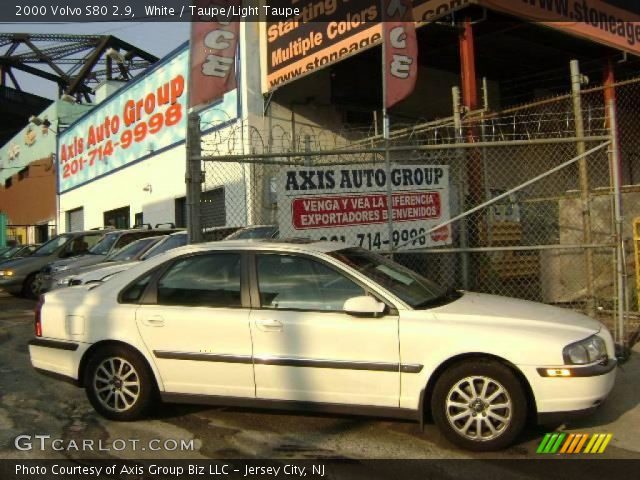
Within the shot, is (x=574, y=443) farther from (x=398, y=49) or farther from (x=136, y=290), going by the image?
(x=398, y=49)

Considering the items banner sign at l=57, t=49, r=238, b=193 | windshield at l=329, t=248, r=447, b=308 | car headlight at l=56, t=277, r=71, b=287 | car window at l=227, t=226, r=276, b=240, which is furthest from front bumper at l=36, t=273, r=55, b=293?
windshield at l=329, t=248, r=447, b=308

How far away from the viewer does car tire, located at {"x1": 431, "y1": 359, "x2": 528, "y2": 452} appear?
411cm

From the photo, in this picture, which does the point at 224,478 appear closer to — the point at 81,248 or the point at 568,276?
the point at 568,276

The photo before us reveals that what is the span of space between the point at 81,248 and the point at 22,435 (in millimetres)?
10202

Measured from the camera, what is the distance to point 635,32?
1448 centimetres

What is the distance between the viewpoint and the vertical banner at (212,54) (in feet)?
36.7

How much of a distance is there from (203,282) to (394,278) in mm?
1517

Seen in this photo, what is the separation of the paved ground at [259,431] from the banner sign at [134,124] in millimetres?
9309

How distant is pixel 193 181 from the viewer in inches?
266

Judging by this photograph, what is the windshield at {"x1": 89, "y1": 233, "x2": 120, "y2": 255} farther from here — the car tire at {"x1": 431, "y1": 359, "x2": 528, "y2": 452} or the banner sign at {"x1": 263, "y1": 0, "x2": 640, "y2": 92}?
the car tire at {"x1": 431, "y1": 359, "x2": 528, "y2": 452}

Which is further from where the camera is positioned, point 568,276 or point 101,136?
point 101,136

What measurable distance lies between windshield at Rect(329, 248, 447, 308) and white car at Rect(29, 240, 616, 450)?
2 centimetres

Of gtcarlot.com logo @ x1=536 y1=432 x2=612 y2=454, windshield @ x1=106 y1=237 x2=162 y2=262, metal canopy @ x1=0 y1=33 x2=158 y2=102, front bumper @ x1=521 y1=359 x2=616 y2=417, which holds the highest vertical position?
metal canopy @ x1=0 y1=33 x2=158 y2=102

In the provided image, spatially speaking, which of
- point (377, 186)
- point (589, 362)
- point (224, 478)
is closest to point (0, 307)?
point (377, 186)
